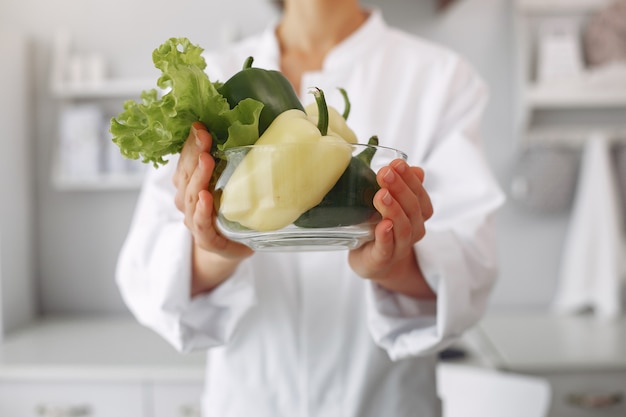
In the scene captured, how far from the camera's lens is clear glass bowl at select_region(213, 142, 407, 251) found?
1.48 feet

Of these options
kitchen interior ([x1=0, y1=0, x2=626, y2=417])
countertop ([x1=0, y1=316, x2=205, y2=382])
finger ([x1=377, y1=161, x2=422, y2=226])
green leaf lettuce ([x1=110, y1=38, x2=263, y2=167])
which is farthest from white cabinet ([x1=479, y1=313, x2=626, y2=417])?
green leaf lettuce ([x1=110, y1=38, x2=263, y2=167])

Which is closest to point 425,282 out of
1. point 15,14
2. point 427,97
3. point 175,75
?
point 427,97

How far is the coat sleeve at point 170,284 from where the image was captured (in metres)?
0.73

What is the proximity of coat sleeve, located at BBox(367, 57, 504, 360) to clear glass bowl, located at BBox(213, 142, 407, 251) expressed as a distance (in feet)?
0.80

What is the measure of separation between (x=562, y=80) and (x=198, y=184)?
1.40 meters

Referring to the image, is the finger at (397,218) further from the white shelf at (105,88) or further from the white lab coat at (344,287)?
the white shelf at (105,88)

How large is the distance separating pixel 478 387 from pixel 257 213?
79 cm

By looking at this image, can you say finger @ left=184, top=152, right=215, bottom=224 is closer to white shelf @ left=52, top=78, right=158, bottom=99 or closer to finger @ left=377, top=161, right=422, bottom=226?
finger @ left=377, top=161, right=422, bottom=226

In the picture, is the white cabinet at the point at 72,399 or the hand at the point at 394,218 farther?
the white cabinet at the point at 72,399

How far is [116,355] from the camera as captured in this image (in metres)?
1.43

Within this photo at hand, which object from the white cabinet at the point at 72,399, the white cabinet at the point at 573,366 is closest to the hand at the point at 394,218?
the white cabinet at the point at 573,366

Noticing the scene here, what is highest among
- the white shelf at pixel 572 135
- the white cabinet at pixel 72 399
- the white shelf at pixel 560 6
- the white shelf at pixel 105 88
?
the white shelf at pixel 560 6

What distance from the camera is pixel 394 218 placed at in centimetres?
49

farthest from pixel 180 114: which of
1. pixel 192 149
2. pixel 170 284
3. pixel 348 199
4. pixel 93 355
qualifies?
pixel 93 355
